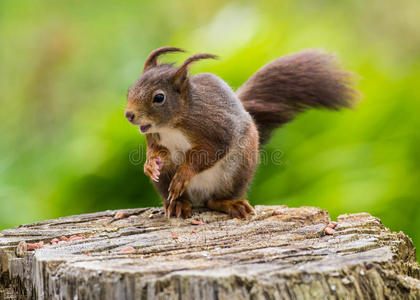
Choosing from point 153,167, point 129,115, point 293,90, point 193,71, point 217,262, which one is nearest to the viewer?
point 217,262

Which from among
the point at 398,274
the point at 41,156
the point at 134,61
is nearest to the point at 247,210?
the point at 398,274

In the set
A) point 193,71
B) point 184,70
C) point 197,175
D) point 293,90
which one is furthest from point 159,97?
point 193,71

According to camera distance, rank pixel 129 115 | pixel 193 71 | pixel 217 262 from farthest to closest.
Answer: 1. pixel 193 71
2. pixel 129 115
3. pixel 217 262

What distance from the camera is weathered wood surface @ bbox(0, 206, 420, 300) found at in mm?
926

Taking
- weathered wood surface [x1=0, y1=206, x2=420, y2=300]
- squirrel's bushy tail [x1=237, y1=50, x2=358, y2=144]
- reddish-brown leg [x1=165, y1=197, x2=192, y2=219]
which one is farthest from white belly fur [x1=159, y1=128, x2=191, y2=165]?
squirrel's bushy tail [x1=237, y1=50, x2=358, y2=144]

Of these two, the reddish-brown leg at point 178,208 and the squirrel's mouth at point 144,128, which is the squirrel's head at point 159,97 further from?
the reddish-brown leg at point 178,208

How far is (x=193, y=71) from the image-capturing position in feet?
8.50

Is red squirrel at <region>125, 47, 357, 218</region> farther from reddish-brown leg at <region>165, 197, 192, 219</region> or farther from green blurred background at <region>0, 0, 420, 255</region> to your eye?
green blurred background at <region>0, 0, 420, 255</region>

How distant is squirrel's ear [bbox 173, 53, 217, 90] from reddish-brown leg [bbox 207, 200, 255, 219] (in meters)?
0.35

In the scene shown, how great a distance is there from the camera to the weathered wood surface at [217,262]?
3.04 ft

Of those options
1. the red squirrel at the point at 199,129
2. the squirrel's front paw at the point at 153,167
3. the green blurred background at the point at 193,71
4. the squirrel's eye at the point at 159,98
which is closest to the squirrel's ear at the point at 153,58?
the red squirrel at the point at 199,129

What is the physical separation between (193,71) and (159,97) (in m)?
→ 1.09

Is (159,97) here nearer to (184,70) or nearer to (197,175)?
(184,70)

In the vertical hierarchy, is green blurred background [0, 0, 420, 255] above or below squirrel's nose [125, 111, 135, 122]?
above
